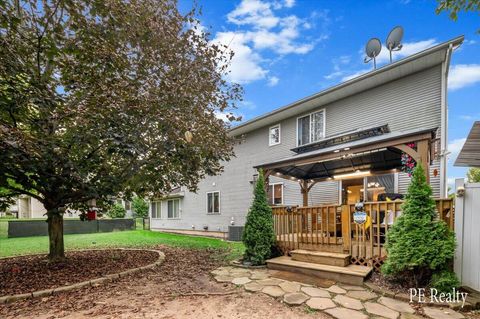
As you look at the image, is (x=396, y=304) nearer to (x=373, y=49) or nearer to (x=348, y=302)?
(x=348, y=302)

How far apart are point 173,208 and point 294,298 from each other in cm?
1688

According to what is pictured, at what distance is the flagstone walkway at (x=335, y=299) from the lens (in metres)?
3.49

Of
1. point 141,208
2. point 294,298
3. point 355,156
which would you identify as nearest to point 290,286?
point 294,298

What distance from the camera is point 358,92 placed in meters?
9.07

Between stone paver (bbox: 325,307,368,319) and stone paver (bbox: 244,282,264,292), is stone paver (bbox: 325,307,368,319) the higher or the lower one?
the higher one

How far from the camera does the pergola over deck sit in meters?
5.00

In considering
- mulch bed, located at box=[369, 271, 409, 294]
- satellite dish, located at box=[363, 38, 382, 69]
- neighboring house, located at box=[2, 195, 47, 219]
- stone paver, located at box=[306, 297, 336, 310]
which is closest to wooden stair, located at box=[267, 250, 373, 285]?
mulch bed, located at box=[369, 271, 409, 294]

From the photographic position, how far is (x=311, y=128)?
1053 cm

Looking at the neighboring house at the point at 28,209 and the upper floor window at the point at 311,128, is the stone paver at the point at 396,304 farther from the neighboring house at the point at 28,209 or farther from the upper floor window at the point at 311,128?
the neighboring house at the point at 28,209

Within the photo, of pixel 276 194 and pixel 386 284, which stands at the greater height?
pixel 276 194

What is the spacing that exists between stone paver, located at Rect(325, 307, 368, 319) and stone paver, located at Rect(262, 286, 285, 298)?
0.89 m

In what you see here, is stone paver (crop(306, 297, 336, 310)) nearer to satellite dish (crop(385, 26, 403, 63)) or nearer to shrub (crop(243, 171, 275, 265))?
shrub (crop(243, 171, 275, 265))

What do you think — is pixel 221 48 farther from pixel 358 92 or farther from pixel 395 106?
pixel 395 106

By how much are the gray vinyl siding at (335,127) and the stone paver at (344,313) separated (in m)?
5.33
